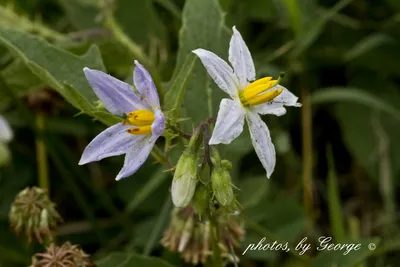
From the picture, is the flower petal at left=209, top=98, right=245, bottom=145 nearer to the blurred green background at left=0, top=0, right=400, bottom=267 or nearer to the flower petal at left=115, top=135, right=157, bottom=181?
the flower petal at left=115, top=135, right=157, bottom=181

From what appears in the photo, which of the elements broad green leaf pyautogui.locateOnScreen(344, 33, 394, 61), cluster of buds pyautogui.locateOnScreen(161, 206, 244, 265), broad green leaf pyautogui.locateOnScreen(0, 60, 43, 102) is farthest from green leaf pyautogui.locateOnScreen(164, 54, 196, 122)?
broad green leaf pyautogui.locateOnScreen(344, 33, 394, 61)

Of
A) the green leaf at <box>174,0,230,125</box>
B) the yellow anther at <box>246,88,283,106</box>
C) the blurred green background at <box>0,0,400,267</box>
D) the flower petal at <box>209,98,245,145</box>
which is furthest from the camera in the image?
the blurred green background at <box>0,0,400,267</box>

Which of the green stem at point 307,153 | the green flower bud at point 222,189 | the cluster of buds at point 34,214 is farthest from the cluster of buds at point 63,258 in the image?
the green stem at point 307,153

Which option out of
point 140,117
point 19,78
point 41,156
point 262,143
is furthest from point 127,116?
point 41,156

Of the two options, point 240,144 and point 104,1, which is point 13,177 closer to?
point 104,1

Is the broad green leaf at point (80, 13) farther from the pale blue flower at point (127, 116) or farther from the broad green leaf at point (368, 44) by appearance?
the pale blue flower at point (127, 116)

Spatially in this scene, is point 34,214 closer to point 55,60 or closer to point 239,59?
point 55,60

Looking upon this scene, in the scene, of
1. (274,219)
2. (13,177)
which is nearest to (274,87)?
(274,219)
